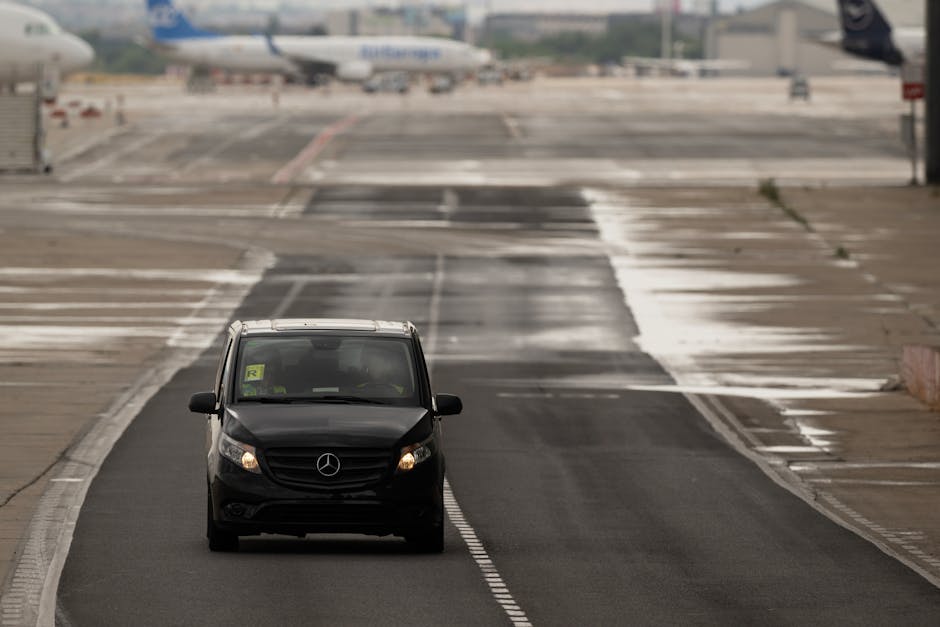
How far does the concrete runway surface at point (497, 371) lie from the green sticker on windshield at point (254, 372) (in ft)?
5.11

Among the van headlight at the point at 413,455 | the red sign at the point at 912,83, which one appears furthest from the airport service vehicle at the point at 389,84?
the van headlight at the point at 413,455

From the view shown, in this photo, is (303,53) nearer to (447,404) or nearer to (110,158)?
(110,158)

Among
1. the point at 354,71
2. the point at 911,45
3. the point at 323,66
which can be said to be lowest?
the point at 354,71

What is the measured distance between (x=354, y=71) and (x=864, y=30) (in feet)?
193

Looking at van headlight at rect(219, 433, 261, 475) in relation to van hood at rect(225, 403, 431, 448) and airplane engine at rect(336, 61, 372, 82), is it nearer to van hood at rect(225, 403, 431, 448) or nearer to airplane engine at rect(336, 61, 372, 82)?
van hood at rect(225, 403, 431, 448)

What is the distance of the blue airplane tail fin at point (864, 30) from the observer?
412 ft

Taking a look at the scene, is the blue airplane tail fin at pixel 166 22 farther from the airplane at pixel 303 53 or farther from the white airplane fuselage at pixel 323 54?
the white airplane fuselage at pixel 323 54

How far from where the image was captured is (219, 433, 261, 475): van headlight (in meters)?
17.0

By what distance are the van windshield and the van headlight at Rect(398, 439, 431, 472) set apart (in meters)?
0.73

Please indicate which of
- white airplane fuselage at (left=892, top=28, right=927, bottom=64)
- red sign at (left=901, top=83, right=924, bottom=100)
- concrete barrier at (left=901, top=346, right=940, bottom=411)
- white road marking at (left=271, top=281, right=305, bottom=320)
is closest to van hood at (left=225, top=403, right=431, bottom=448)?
concrete barrier at (left=901, top=346, right=940, bottom=411)

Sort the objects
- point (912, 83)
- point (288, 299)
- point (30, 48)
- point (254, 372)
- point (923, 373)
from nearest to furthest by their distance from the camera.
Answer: point (254, 372) → point (923, 373) → point (288, 299) → point (912, 83) → point (30, 48)

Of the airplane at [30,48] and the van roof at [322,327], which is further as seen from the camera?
the airplane at [30,48]

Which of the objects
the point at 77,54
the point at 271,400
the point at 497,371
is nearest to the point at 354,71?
the point at 77,54

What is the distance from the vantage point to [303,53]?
17675cm
